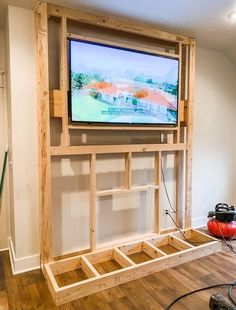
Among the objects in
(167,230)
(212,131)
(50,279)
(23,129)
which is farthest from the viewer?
(212,131)

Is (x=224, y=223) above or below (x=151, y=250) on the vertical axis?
above

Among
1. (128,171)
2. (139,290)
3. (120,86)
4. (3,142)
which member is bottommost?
(139,290)

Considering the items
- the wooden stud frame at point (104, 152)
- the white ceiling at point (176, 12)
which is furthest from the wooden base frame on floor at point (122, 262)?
the white ceiling at point (176, 12)

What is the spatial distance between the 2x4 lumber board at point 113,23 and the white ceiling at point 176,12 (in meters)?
0.06

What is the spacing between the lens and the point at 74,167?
2.75 meters

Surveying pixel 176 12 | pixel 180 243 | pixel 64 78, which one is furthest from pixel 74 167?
pixel 176 12

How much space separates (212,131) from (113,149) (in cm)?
180

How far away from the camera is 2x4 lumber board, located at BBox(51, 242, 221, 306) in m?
2.09

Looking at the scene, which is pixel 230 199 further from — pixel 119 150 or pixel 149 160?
pixel 119 150

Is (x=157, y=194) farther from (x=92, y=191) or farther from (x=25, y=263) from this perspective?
(x=25, y=263)

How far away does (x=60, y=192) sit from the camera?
8.88ft

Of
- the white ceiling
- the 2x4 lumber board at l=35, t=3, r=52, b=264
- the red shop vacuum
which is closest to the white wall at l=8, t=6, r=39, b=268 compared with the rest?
the 2x4 lumber board at l=35, t=3, r=52, b=264

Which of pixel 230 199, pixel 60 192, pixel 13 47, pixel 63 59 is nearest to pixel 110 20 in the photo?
pixel 63 59

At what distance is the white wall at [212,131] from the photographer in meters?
3.62
